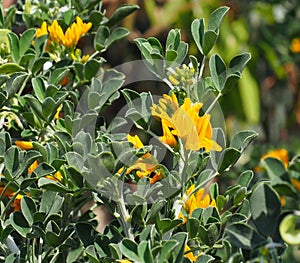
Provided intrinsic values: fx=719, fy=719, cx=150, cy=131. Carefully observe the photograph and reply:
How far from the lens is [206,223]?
2.54 ft

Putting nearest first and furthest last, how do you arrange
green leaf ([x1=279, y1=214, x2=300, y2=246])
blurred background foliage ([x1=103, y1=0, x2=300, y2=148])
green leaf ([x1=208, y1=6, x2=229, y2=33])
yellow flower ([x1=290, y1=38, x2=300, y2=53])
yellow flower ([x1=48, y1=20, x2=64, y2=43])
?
green leaf ([x1=279, y1=214, x2=300, y2=246]) < green leaf ([x1=208, y1=6, x2=229, y2=33]) < yellow flower ([x1=48, y1=20, x2=64, y2=43]) < yellow flower ([x1=290, y1=38, x2=300, y2=53]) < blurred background foliage ([x1=103, y1=0, x2=300, y2=148])

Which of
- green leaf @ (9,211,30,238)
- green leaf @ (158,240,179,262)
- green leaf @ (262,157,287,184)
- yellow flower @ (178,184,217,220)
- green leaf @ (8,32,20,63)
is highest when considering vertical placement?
green leaf @ (8,32,20,63)

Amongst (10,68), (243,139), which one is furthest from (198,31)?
(10,68)

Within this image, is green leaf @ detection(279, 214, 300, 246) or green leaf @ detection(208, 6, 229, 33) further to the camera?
green leaf @ detection(208, 6, 229, 33)

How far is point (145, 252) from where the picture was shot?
673 millimetres

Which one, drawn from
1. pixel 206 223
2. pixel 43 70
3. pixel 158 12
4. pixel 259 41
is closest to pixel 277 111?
pixel 259 41

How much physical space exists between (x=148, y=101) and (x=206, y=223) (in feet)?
0.50

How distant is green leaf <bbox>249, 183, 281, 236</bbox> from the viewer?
63 cm

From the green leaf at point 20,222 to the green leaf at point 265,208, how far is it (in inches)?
10.8

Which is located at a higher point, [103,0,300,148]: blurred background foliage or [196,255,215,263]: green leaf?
[196,255,215,263]: green leaf

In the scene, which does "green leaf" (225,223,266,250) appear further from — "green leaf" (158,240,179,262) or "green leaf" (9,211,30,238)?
"green leaf" (9,211,30,238)

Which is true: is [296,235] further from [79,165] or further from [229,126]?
[229,126]

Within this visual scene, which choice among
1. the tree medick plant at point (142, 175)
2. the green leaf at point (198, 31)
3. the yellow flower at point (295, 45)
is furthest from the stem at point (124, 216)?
the yellow flower at point (295, 45)

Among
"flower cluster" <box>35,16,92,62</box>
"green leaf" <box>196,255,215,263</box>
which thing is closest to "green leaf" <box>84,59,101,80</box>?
"flower cluster" <box>35,16,92,62</box>
